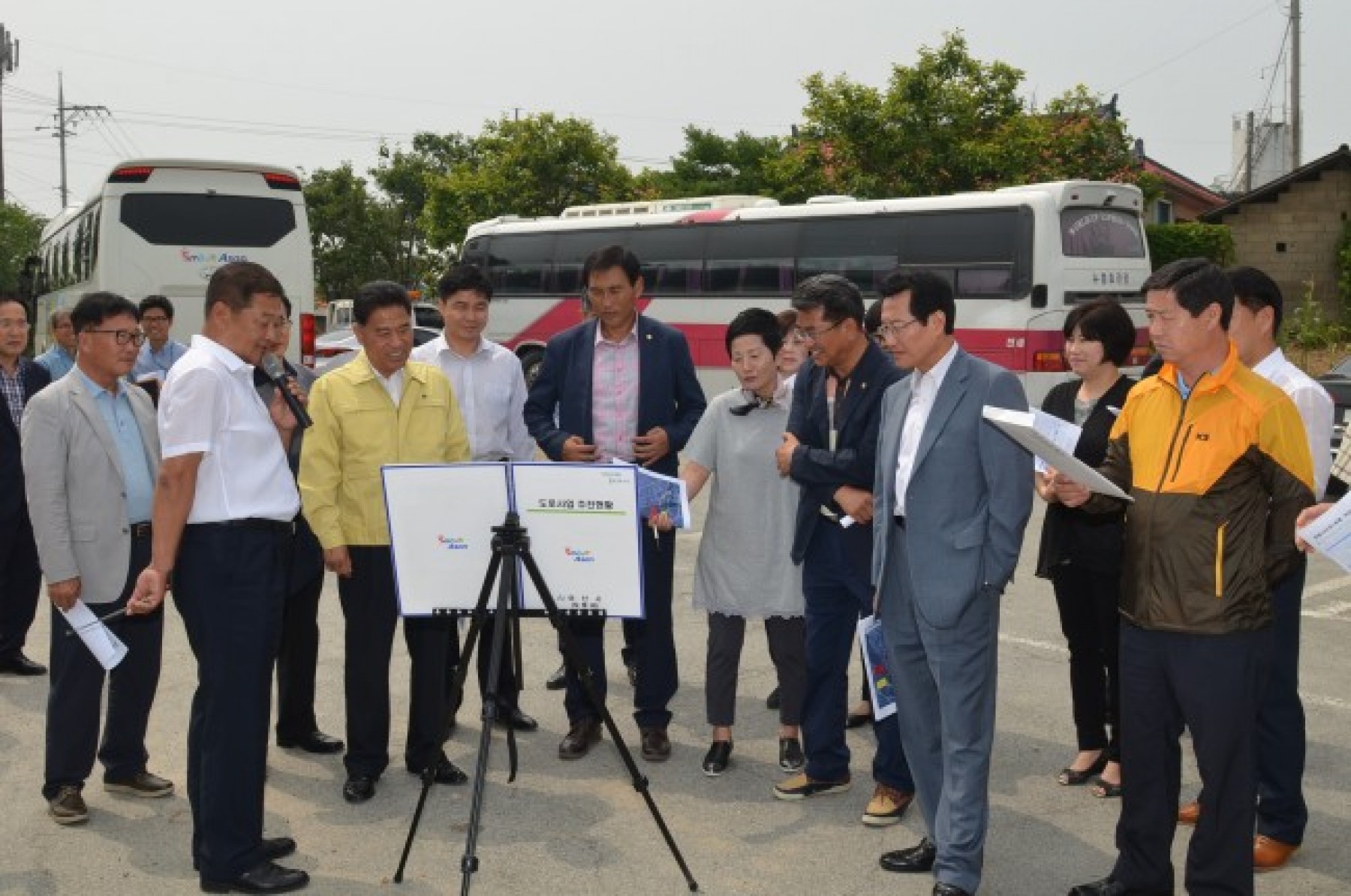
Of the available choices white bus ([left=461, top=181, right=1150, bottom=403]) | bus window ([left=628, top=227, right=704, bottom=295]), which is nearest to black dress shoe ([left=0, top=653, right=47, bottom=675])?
white bus ([left=461, top=181, right=1150, bottom=403])

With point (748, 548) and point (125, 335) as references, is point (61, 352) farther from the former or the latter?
point (748, 548)

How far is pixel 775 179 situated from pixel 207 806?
3201cm

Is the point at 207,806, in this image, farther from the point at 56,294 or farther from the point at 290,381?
the point at 56,294

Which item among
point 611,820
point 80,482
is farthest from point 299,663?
point 611,820

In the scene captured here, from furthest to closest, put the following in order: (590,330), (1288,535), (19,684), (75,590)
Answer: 1. (19,684)
2. (590,330)
3. (75,590)
4. (1288,535)

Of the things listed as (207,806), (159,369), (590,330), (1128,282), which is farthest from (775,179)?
(207,806)

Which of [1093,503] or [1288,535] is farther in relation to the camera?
[1093,503]

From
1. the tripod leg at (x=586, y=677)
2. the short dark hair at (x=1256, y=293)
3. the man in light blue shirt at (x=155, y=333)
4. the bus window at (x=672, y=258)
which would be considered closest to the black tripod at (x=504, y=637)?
the tripod leg at (x=586, y=677)

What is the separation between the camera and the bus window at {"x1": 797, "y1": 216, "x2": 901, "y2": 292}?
63.3 feet

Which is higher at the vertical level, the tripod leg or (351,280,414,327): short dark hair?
(351,280,414,327): short dark hair

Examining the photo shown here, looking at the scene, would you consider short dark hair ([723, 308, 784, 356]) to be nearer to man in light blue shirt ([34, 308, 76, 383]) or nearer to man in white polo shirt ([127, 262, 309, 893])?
man in white polo shirt ([127, 262, 309, 893])

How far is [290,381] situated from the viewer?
5332 millimetres

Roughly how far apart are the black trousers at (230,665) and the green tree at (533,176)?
35567 millimetres

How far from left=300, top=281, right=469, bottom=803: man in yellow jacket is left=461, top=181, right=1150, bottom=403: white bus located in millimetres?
10916
